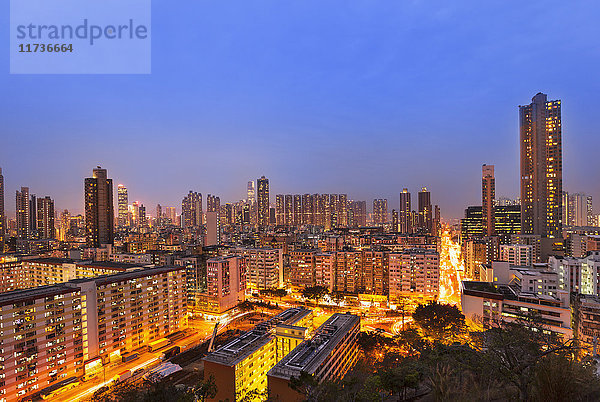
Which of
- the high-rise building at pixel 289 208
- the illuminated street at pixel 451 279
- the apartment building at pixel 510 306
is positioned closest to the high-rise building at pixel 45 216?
the high-rise building at pixel 289 208

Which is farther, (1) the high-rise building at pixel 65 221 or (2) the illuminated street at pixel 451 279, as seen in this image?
(1) the high-rise building at pixel 65 221

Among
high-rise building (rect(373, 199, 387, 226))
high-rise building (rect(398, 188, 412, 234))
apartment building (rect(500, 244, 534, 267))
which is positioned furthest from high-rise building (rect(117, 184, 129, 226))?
apartment building (rect(500, 244, 534, 267))

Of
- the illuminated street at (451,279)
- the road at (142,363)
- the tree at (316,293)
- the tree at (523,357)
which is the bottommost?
the illuminated street at (451,279)

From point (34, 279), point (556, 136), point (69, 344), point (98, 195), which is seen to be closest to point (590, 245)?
point (556, 136)

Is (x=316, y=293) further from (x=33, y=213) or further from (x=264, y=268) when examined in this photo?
(x=33, y=213)

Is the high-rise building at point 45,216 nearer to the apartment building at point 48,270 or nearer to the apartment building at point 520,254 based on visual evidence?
the apartment building at point 48,270

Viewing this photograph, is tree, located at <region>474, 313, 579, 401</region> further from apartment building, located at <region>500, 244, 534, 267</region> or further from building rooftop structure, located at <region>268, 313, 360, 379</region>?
apartment building, located at <region>500, 244, 534, 267</region>
